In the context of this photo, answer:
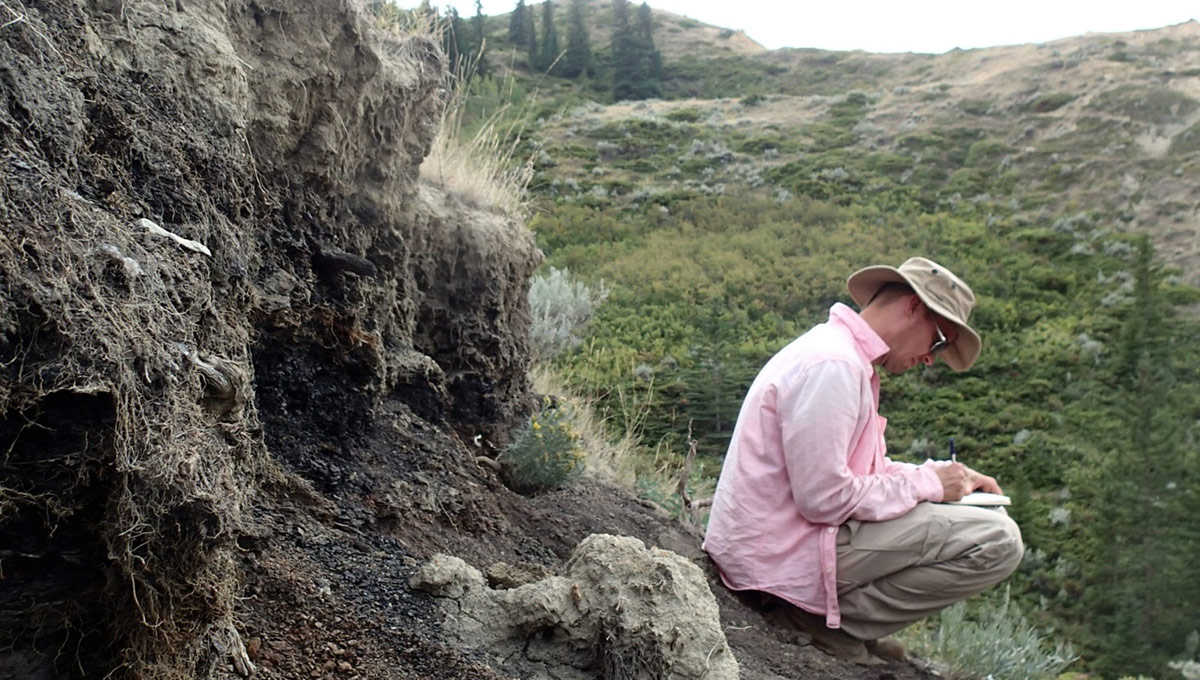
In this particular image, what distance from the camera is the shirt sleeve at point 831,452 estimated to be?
133 inches

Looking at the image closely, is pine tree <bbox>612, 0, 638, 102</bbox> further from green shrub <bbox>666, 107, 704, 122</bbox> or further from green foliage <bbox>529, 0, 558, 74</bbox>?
green shrub <bbox>666, 107, 704, 122</bbox>

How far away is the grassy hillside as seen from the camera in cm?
657

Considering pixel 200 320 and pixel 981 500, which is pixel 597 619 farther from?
pixel 981 500

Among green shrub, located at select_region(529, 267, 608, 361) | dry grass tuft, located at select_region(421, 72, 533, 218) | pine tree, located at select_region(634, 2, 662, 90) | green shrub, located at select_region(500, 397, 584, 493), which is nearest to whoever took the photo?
green shrub, located at select_region(500, 397, 584, 493)

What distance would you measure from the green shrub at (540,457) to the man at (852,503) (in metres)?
0.72

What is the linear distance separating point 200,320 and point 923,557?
8.76 ft

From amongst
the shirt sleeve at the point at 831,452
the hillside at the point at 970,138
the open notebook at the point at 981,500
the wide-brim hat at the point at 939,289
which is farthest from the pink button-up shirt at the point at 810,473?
the hillside at the point at 970,138

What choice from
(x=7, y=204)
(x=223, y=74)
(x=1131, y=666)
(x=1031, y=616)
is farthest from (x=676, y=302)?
(x=7, y=204)

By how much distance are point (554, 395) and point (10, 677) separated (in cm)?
445

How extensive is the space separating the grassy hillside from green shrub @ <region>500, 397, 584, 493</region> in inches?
90.3

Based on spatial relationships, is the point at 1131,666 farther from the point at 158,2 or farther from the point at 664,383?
the point at 158,2

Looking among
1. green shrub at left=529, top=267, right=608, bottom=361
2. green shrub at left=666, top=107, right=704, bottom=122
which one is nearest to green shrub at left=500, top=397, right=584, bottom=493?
green shrub at left=529, top=267, right=608, bottom=361

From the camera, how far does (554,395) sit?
5.98 m

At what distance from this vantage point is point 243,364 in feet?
7.16
